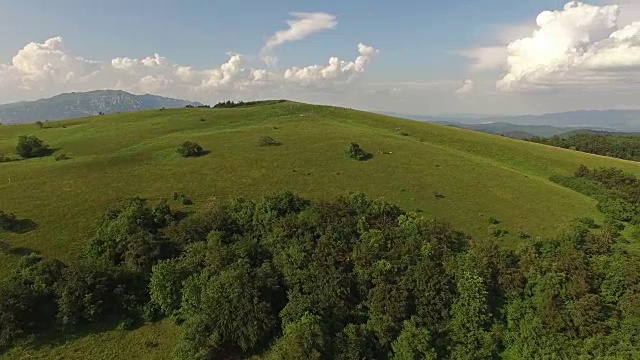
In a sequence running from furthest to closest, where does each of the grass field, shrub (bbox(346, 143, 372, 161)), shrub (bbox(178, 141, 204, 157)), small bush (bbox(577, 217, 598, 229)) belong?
shrub (bbox(178, 141, 204, 157)), shrub (bbox(346, 143, 372, 161)), small bush (bbox(577, 217, 598, 229)), the grass field

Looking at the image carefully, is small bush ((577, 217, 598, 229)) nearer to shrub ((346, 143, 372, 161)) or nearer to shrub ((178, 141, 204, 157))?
shrub ((346, 143, 372, 161))

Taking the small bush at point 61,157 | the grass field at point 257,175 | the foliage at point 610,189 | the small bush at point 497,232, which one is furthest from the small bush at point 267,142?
the foliage at point 610,189

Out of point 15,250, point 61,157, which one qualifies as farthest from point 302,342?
point 61,157

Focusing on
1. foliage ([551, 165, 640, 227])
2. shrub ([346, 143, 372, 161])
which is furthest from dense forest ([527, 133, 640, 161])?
shrub ([346, 143, 372, 161])

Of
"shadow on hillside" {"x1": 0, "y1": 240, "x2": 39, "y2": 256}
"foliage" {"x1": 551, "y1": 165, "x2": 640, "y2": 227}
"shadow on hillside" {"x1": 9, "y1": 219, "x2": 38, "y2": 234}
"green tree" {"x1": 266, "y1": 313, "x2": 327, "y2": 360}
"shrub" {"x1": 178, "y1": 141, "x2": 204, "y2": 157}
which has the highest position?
"shrub" {"x1": 178, "y1": 141, "x2": 204, "y2": 157}

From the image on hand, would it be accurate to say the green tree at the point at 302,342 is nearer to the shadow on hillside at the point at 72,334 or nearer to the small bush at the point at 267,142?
the shadow on hillside at the point at 72,334

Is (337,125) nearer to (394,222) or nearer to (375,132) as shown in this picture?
(375,132)
